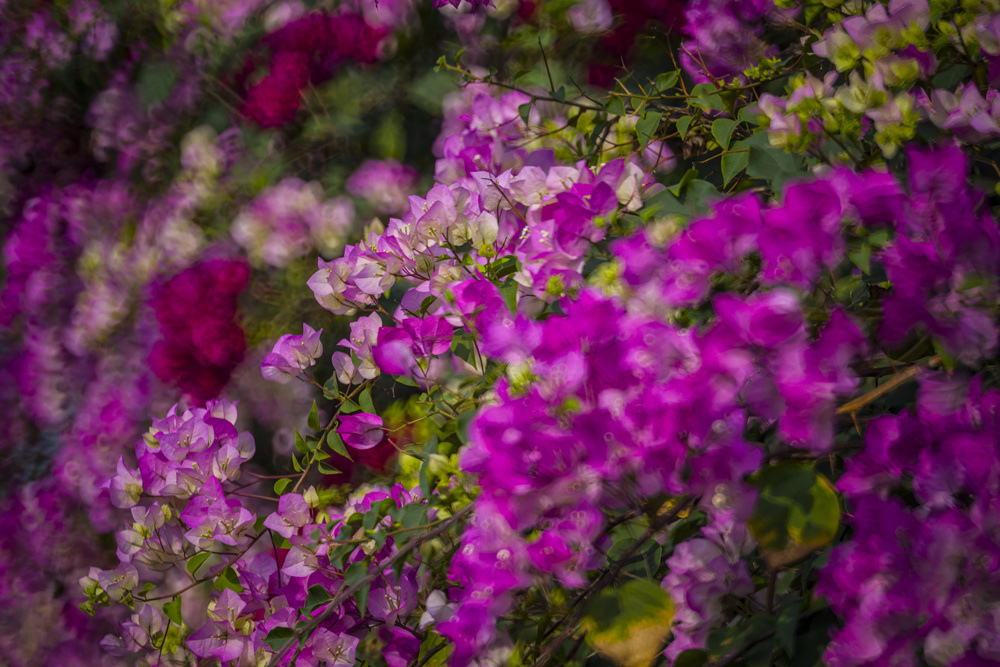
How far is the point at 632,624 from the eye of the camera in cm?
38

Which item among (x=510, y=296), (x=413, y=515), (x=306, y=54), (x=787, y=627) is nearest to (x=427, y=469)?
(x=413, y=515)

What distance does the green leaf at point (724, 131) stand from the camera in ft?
1.81

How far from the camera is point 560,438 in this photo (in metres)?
0.35

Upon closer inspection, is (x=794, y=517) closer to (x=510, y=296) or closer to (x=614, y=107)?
(x=510, y=296)

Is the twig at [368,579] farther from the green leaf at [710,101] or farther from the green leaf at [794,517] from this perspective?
the green leaf at [710,101]

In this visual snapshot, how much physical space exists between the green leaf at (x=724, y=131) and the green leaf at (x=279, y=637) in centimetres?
52

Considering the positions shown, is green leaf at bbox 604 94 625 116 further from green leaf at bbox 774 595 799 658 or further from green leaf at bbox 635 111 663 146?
green leaf at bbox 774 595 799 658

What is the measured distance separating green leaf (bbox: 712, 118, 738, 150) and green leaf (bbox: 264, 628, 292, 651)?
0.52 metres

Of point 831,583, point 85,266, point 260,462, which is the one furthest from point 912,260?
point 85,266

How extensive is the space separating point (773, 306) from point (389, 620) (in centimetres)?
42

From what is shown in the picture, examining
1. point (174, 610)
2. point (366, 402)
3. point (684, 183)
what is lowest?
point (174, 610)

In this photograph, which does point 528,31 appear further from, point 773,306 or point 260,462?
point 260,462

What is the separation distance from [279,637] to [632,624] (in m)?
0.33

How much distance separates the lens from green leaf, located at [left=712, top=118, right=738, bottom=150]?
55 cm
